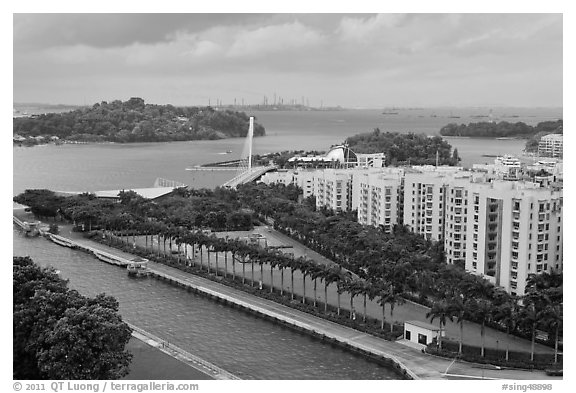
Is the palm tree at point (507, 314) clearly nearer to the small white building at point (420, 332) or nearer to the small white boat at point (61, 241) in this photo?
the small white building at point (420, 332)

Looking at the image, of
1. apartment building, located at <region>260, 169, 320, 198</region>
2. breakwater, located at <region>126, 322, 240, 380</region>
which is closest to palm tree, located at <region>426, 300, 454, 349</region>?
breakwater, located at <region>126, 322, 240, 380</region>

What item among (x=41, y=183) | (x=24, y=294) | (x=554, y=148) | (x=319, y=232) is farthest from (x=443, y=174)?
(x=554, y=148)

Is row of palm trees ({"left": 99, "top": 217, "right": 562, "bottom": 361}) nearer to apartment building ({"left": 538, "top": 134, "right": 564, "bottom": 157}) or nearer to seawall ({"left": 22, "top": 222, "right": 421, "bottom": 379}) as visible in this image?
seawall ({"left": 22, "top": 222, "right": 421, "bottom": 379})

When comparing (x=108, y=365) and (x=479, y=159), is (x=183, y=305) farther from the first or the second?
(x=479, y=159)

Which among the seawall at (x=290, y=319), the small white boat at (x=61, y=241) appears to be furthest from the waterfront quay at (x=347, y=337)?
the small white boat at (x=61, y=241)

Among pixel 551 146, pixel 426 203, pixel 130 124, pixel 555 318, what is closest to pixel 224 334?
pixel 555 318

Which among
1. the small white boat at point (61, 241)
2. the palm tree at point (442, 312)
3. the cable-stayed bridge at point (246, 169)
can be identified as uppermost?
the cable-stayed bridge at point (246, 169)

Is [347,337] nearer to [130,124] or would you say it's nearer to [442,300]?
[442,300]
